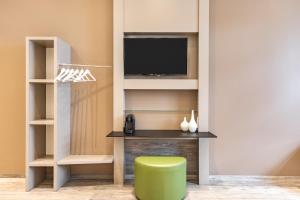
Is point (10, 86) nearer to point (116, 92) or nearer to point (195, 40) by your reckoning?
point (116, 92)

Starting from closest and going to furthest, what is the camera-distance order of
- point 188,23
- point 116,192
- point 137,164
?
point 137,164 → point 116,192 → point 188,23

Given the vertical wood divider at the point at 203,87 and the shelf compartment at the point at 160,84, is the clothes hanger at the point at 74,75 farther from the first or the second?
the vertical wood divider at the point at 203,87

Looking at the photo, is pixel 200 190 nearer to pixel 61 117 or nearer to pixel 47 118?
pixel 61 117

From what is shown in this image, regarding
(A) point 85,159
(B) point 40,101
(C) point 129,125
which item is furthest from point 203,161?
(B) point 40,101

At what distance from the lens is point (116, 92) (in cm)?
345

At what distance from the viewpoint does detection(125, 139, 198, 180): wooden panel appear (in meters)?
3.63

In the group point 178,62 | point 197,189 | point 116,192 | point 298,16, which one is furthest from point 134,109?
point 298,16

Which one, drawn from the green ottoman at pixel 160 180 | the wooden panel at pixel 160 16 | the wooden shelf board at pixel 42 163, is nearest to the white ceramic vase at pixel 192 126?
the green ottoman at pixel 160 180

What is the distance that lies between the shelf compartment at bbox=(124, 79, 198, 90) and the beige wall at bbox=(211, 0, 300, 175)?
419 mm

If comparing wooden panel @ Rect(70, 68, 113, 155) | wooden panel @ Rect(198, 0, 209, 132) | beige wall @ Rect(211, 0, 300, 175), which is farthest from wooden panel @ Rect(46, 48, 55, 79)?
beige wall @ Rect(211, 0, 300, 175)

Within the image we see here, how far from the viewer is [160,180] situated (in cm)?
280

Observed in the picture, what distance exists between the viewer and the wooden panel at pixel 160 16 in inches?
135

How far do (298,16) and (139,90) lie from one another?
8.01 ft

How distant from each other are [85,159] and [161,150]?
1.05 meters
